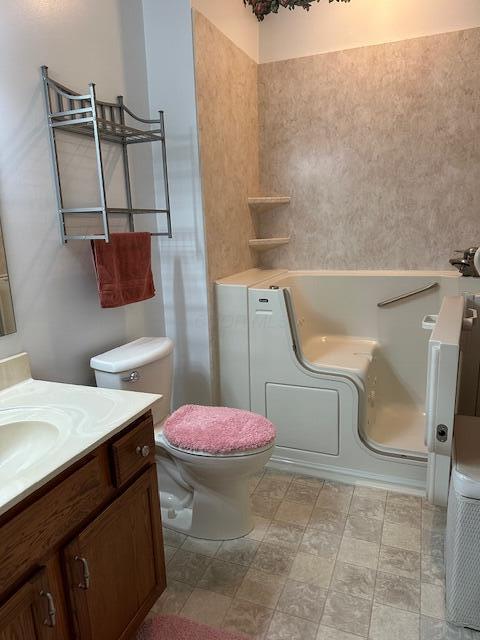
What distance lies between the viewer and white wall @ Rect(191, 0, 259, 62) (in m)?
2.25

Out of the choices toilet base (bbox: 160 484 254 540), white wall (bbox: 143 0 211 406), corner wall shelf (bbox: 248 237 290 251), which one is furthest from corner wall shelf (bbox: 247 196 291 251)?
toilet base (bbox: 160 484 254 540)

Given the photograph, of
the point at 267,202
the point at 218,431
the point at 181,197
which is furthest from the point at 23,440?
the point at 267,202

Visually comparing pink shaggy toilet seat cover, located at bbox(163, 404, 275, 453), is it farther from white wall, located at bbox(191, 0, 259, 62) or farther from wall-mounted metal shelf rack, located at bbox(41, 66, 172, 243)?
white wall, located at bbox(191, 0, 259, 62)

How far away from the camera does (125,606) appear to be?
127 cm

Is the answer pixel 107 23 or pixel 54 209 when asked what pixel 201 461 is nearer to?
pixel 54 209

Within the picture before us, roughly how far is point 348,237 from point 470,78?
1.05m

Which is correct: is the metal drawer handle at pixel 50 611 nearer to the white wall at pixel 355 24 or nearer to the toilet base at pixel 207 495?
the toilet base at pixel 207 495

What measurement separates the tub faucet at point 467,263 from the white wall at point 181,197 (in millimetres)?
1433

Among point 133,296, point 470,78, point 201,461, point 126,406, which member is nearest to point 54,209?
point 133,296

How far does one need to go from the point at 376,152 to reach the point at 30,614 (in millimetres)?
2691

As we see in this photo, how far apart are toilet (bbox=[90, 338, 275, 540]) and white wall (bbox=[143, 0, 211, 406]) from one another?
1.19 feet

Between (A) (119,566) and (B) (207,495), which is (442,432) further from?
(A) (119,566)

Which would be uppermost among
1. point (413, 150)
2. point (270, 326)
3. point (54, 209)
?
point (413, 150)

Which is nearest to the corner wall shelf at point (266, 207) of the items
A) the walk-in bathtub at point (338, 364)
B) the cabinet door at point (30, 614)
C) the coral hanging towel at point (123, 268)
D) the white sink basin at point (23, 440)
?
the walk-in bathtub at point (338, 364)
